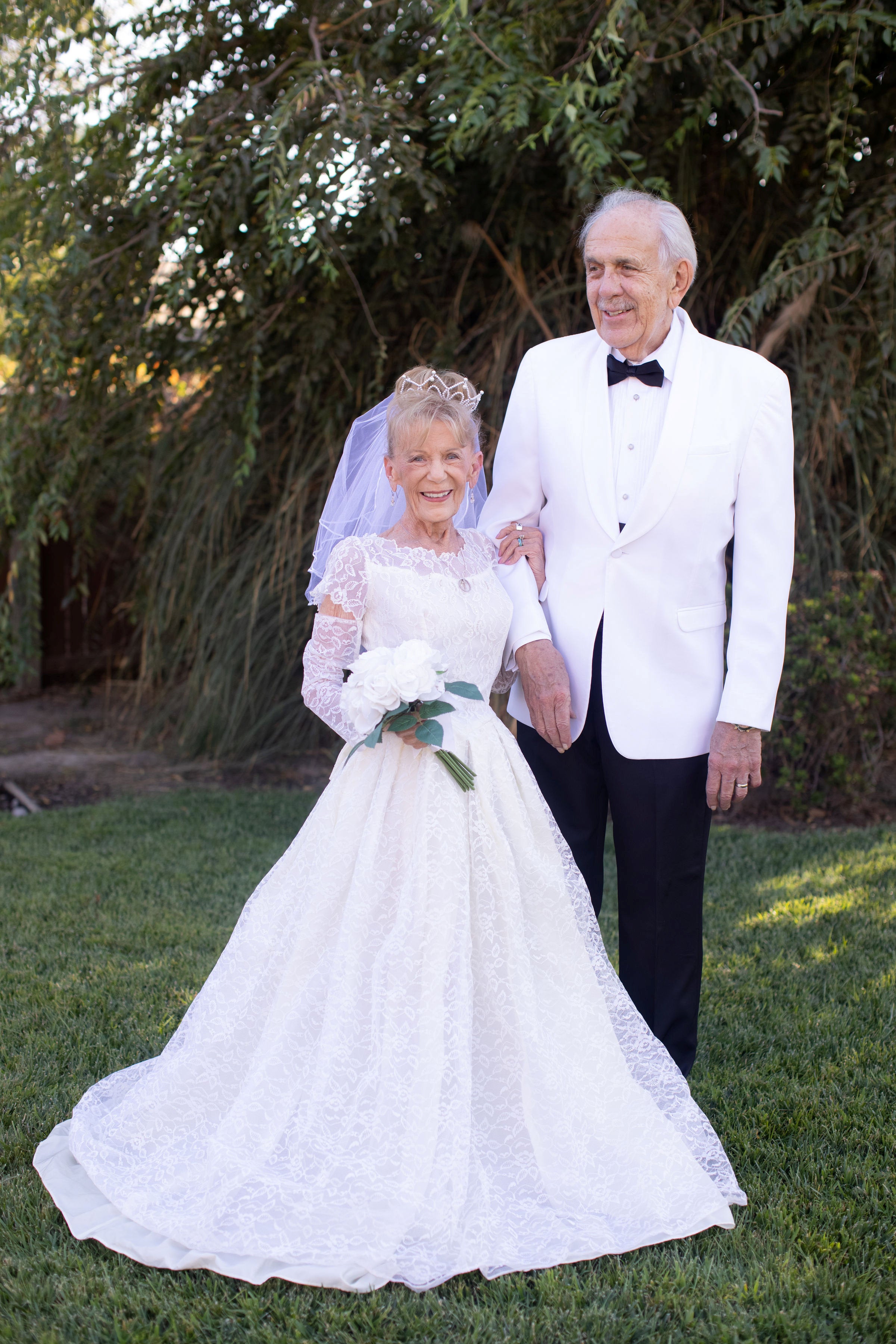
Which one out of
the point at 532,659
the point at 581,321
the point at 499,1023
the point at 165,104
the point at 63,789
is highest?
the point at 165,104

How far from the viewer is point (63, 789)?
19.5 ft

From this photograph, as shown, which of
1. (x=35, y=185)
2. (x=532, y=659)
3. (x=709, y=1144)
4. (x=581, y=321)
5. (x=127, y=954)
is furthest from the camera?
(x=581, y=321)

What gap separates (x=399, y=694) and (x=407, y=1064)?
2.39 feet

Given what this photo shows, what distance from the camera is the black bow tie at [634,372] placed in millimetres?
2465

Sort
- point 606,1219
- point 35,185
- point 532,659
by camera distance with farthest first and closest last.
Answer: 1. point 35,185
2. point 532,659
3. point 606,1219

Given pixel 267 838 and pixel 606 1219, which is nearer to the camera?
pixel 606 1219

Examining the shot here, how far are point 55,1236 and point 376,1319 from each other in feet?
2.24

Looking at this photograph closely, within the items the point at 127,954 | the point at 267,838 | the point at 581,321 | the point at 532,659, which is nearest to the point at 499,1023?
the point at 532,659

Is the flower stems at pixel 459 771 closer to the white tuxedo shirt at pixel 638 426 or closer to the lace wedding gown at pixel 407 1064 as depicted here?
the lace wedding gown at pixel 407 1064

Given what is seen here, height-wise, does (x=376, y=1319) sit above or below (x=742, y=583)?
below

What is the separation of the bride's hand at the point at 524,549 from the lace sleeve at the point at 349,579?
39 centimetres

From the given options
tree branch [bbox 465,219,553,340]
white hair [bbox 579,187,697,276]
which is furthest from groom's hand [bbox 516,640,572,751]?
tree branch [bbox 465,219,553,340]

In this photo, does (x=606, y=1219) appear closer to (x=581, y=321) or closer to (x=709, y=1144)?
(x=709, y=1144)

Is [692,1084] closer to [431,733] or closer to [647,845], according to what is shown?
[647,845]
